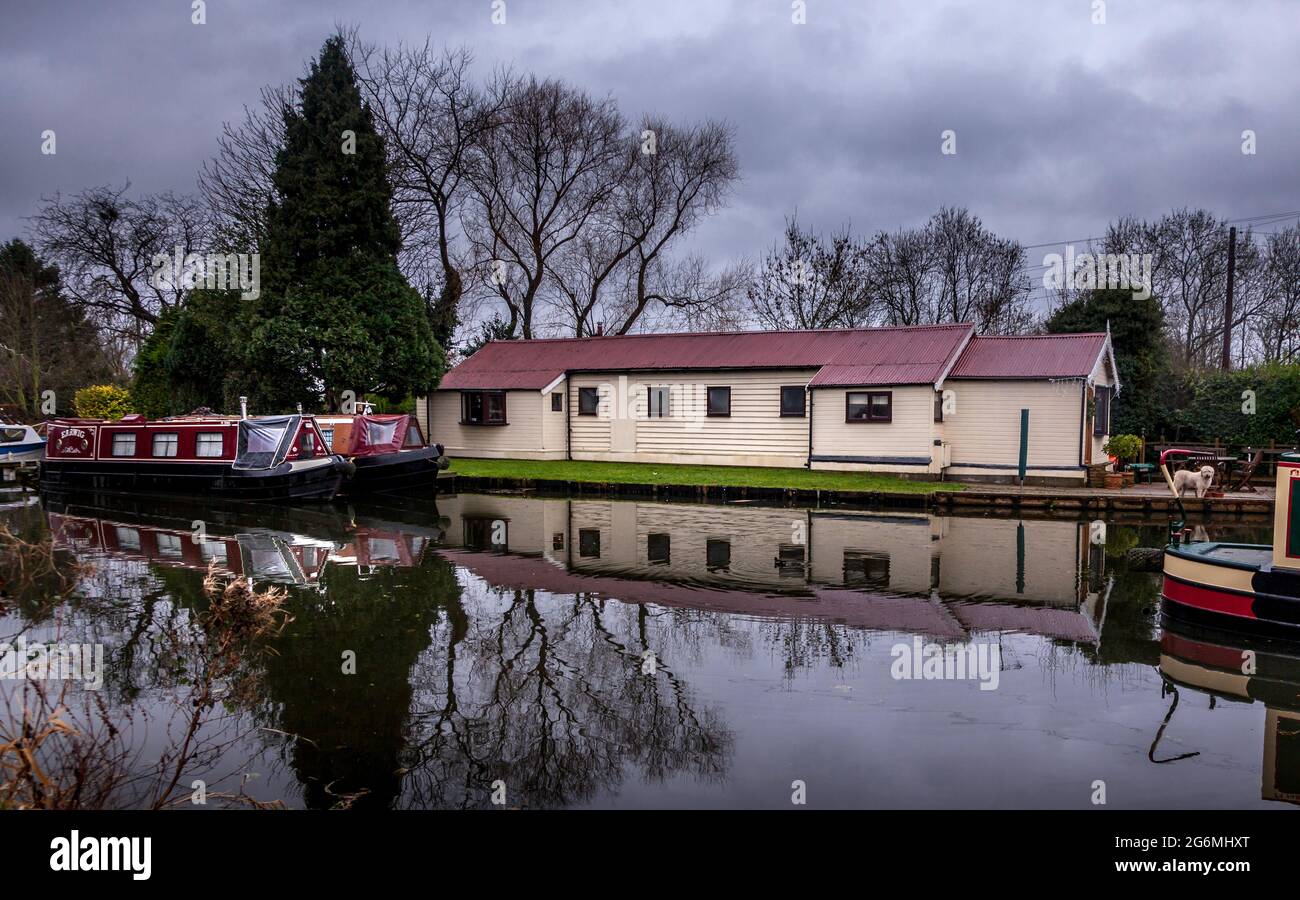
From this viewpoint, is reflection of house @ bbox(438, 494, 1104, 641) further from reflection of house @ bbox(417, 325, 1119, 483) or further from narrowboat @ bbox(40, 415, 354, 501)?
reflection of house @ bbox(417, 325, 1119, 483)

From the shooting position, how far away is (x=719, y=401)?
2608 cm

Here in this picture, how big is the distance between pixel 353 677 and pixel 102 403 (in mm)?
31224

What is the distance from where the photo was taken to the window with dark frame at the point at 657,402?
88.4ft

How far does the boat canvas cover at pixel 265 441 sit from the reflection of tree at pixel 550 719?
1421cm

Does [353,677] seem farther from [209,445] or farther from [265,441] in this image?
[209,445]

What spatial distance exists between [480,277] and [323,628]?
2743 cm

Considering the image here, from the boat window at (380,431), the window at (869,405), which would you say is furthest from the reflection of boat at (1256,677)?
the boat window at (380,431)

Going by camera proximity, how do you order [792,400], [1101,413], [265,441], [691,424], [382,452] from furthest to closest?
1. [691,424]
2. [792,400]
3. [382,452]
4. [1101,413]
5. [265,441]

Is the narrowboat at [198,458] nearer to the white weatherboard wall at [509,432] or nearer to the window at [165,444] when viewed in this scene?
the window at [165,444]

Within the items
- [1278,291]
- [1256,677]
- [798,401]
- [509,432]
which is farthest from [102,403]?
[1278,291]

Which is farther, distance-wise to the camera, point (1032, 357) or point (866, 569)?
point (1032, 357)

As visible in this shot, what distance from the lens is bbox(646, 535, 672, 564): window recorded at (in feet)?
44.3

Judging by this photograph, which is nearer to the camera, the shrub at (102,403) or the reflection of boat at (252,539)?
the reflection of boat at (252,539)

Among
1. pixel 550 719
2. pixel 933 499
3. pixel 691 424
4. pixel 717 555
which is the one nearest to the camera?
pixel 550 719
